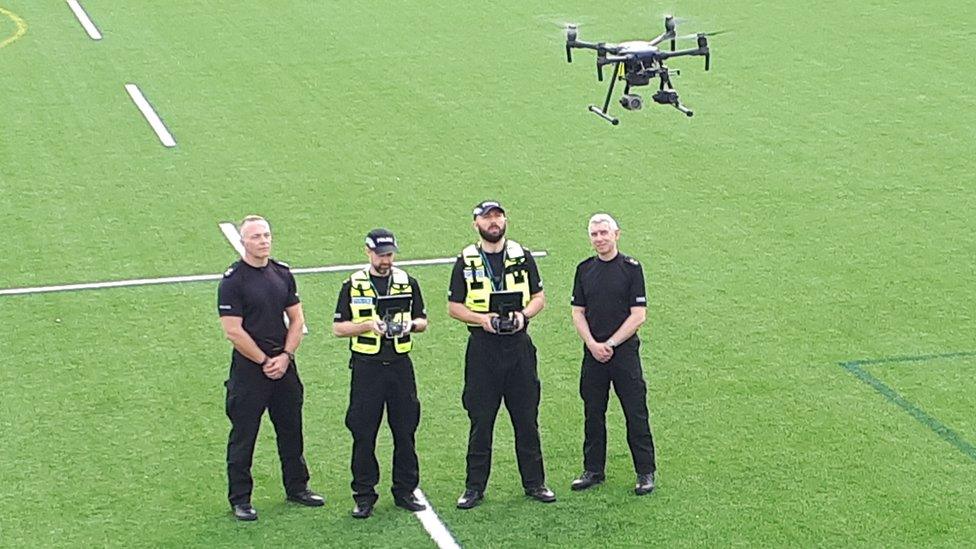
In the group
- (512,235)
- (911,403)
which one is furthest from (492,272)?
(512,235)

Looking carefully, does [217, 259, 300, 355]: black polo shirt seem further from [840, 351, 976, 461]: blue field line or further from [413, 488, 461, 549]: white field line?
[840, 351, 976, 461]: blue field line

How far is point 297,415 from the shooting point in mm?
11844

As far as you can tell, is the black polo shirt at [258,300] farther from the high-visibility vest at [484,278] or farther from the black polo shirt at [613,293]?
the black polo shirt at [613,293]

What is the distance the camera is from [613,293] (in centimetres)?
1184

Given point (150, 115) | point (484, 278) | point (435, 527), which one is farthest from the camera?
point (150, 115)

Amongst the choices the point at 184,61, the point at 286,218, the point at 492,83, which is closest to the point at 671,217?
the point at 286,218

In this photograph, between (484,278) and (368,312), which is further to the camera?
(484,278)

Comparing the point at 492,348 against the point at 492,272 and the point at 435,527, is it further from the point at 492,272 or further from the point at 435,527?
the point at 435,527

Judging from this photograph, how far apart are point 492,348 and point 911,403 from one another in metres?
4.00

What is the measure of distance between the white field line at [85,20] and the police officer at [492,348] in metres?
17.8

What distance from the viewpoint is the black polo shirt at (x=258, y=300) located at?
37.6 ft

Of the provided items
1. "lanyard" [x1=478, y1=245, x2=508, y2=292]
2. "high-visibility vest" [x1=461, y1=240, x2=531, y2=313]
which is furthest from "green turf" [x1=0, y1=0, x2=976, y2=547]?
"lanyard" [x1=478, y1=245, x2=508, y2=292]

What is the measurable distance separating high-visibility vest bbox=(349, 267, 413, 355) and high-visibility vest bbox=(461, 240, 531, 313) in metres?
0.45

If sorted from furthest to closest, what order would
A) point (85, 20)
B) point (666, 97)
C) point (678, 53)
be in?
point (85, 20) → point (666, 97) → point (678, 53)
